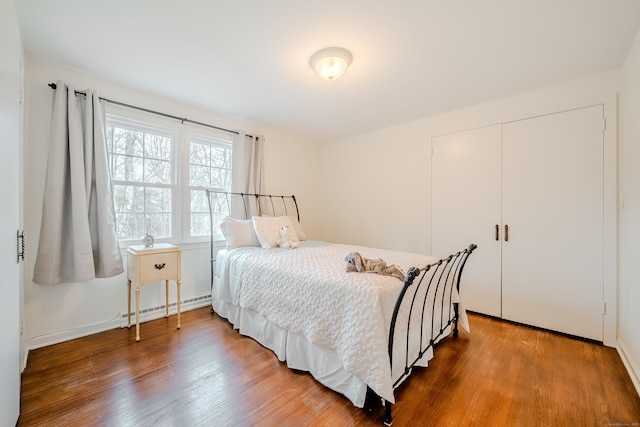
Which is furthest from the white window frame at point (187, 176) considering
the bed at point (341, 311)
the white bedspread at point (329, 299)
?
the white bedspread at point (329, 299)

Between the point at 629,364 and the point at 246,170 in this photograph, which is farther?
the point at 246,170

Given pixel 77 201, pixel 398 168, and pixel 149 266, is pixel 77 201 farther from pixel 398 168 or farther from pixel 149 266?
pixel 398 168

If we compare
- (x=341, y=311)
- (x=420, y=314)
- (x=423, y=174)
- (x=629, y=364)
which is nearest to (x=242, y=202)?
(x=341, y=311)

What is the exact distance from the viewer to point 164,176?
2.83 meters

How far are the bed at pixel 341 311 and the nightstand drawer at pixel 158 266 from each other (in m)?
0.43

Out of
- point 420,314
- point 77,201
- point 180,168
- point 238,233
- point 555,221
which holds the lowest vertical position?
point 420,314

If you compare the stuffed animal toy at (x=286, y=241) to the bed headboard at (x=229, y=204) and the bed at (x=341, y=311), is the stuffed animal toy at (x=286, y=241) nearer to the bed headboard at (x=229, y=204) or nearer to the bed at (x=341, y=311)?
the bed at (x=341, y=311)

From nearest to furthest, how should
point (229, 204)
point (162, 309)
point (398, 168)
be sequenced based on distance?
point (162, 309)
point (229, 204)
point (398, 168)

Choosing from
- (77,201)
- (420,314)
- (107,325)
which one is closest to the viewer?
(420,314)

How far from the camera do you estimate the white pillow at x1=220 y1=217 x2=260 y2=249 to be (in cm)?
279

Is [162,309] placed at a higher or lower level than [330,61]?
lower

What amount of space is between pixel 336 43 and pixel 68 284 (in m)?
2.97

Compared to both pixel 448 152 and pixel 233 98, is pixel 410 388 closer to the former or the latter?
pixel 448 152

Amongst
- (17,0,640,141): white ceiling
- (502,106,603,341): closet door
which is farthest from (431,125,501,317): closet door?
(17,0,640,141): white ceiling
